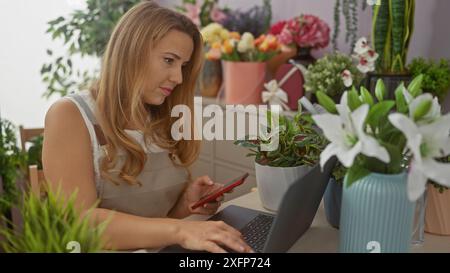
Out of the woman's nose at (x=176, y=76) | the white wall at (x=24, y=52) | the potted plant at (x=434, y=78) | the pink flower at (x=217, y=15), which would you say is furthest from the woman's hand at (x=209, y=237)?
the white wall at (x=24, y=52)

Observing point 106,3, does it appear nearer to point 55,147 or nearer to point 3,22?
point 3,22

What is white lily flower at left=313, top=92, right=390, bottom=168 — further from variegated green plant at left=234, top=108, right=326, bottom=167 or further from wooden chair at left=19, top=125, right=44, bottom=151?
wooden chair at left=19, top=125, right=44, bottom=151

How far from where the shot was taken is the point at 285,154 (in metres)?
1.09

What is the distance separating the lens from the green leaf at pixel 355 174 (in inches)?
29.1

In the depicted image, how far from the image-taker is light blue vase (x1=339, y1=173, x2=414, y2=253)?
29.8 inches

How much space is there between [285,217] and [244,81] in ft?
5.67

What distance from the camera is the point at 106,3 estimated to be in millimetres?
2871

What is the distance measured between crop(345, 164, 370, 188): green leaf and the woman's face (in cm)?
69

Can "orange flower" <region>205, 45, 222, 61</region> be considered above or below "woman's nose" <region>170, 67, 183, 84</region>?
above

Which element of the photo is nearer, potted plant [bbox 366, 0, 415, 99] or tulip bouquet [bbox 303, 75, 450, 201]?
tulip bouquet [bbox 303, 75, 450, 201]

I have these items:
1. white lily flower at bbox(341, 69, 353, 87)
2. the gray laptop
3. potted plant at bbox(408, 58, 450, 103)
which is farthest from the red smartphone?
potted plant at bbox(408, 58, 450, 103)
